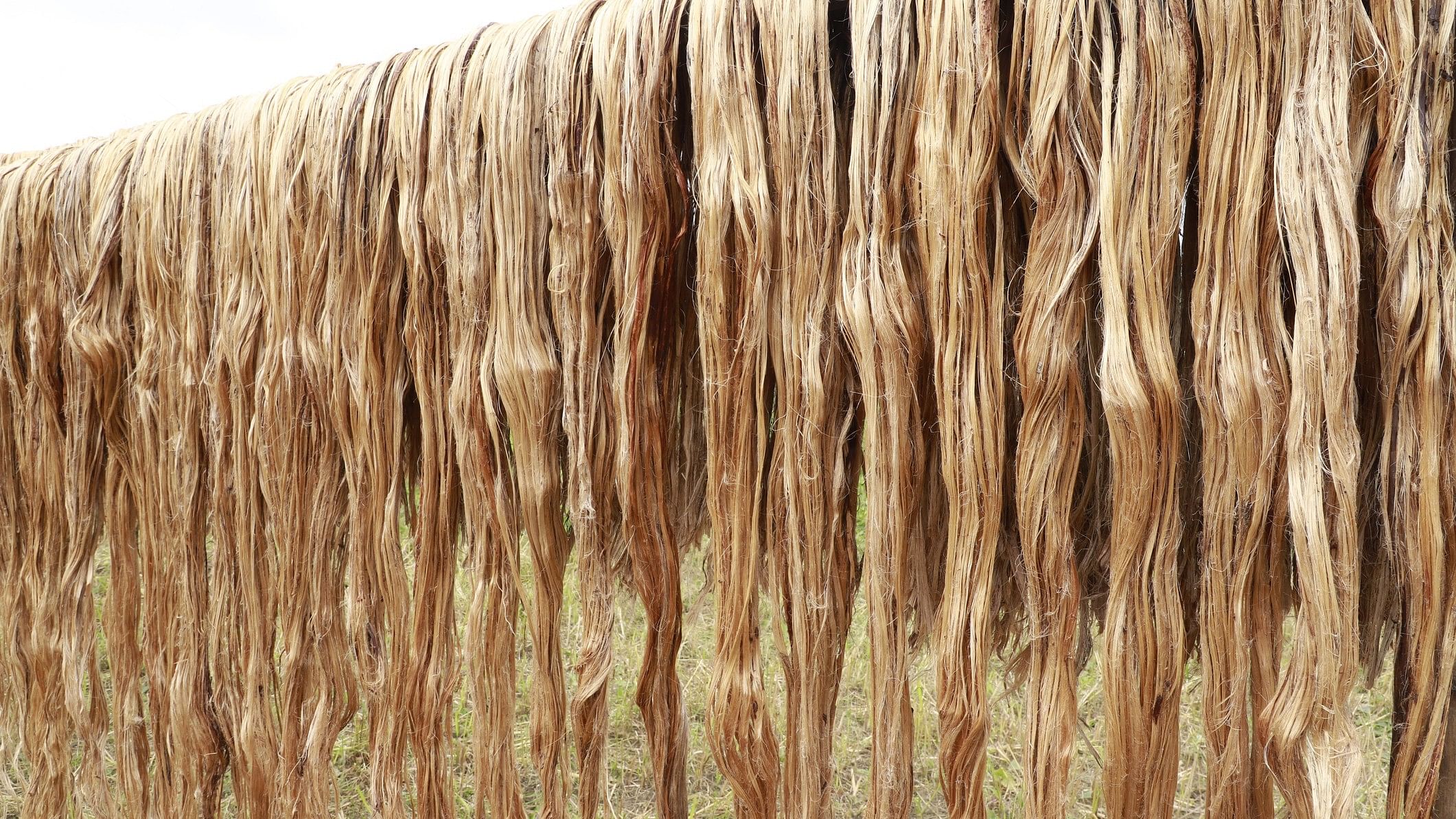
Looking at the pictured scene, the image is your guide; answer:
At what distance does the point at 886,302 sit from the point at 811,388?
7 cm

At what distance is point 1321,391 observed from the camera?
0.45 m

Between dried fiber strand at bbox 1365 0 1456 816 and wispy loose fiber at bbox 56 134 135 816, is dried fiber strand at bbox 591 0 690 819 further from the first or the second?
wispy loose fiber at bbox 56 134 135 816

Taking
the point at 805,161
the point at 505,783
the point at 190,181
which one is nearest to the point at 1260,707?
the point at 805,161

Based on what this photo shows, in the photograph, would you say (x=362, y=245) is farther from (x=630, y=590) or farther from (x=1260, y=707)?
(x=1260, y=707)

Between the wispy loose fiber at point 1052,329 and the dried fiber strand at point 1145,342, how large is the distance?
16 mm

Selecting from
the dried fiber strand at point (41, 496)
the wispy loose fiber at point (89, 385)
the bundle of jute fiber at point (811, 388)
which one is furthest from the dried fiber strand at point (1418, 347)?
the dried fiber strand at point (41, 496)

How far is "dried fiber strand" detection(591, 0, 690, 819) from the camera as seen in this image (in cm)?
60

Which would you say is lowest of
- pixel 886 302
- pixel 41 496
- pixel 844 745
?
pixel 844 745

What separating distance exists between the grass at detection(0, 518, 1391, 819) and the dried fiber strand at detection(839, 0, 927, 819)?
1.69ft

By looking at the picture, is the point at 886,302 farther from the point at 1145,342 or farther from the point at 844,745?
the point at 844,745

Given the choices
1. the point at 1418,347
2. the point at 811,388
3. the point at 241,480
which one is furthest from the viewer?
the point at 241,480

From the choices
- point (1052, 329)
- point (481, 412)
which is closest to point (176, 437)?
point (481, 412)

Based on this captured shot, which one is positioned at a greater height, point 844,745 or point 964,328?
point 964,328

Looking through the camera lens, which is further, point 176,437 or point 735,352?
point 176,437
